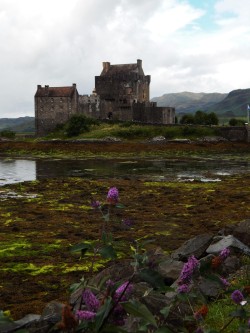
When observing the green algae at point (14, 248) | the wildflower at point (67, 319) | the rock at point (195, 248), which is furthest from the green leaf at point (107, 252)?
the green algae at point (14, 248)

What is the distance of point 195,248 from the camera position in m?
10.5

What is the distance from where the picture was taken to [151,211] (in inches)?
774

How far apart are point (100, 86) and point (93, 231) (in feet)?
284

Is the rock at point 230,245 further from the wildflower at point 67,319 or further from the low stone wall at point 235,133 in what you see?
the low stone wall at point 235,133

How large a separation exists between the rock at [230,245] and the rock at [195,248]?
15cm

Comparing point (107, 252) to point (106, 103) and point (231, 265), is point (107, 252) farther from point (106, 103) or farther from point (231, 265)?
point (106, 103)

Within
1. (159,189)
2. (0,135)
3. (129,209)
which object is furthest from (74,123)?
(129,209)

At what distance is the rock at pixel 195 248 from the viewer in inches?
408

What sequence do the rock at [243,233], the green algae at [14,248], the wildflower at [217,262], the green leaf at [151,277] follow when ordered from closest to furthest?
the green leaf at [151,277]
the wildflower at [217,262]
the rock at [243,233]
the green algae at [14,248]

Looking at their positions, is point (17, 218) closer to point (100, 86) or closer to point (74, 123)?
point (74, 123)

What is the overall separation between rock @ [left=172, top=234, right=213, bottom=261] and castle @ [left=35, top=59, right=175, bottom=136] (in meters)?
83.4

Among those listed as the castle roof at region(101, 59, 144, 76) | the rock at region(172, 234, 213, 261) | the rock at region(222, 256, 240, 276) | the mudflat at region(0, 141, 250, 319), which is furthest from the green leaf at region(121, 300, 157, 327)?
the castle roof at region(101, 59, 144, 76)

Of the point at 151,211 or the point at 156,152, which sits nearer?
the point at 151,211

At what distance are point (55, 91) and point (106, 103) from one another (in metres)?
10.9
